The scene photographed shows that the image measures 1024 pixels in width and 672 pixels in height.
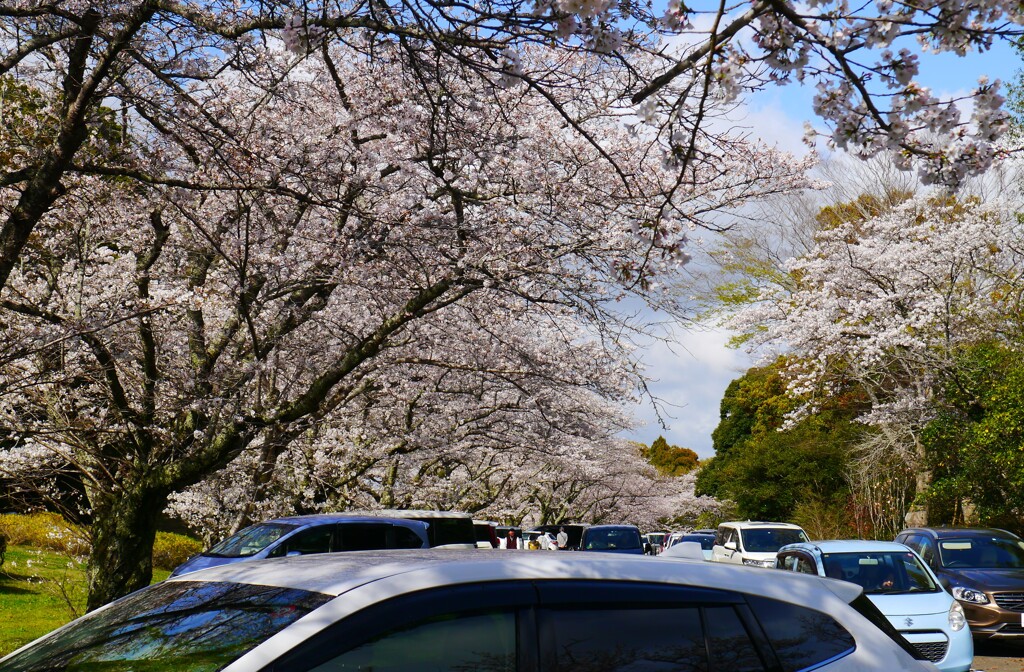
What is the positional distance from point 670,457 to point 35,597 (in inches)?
2680

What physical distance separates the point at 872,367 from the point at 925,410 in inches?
68.6

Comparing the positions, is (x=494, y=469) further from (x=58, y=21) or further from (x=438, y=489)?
(x=58, y=21)

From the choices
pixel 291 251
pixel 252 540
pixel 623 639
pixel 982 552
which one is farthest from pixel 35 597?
pixel 623 639

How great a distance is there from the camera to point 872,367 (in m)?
26.1

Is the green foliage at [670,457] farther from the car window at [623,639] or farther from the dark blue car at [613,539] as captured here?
the car window at [623,639]

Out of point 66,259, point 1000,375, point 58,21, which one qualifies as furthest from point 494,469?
point 58,21

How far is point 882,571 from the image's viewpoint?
11031mm

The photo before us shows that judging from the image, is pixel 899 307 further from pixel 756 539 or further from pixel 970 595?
pixel 970 595

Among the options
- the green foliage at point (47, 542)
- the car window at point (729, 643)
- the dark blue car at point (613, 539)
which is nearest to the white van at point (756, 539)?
the dark blue car at point (613, 539)

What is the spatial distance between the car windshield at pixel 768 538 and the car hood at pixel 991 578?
5.15 meters

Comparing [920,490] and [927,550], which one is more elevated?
[920,490]

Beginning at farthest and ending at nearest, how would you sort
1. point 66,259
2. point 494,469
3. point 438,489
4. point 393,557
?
point 494,469 < point 438,489 < point 66,259 < point 393,557

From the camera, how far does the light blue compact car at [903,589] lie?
9656 mm

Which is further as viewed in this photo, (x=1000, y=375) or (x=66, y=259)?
(x=1000, y=375)
